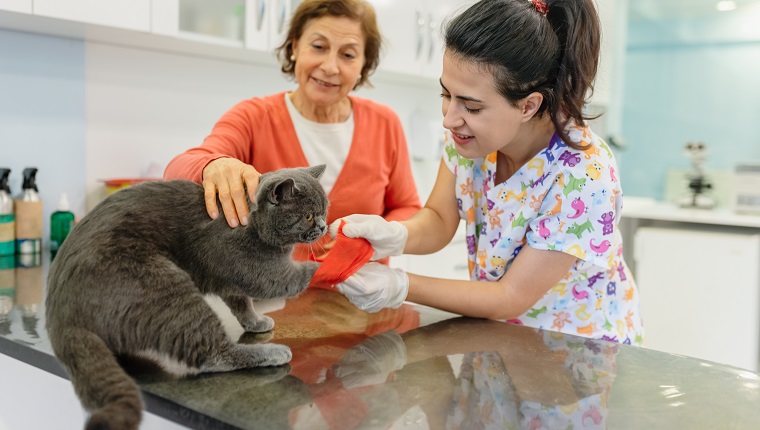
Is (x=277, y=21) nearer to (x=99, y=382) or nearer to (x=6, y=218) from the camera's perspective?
(x=6, y=218)

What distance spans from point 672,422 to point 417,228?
704mm

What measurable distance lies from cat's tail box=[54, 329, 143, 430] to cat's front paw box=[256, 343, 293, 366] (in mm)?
202

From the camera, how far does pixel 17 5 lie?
1558 millimetres

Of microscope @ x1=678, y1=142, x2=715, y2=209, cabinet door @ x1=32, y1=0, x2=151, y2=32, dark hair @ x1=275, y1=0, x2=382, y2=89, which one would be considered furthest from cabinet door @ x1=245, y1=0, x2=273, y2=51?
microscope @ x1=678, y1=142, x2=715, y2=209

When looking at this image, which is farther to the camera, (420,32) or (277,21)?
Result: (420,32)

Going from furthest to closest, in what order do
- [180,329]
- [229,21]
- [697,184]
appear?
[697,184] < [229,21] < [180,329]

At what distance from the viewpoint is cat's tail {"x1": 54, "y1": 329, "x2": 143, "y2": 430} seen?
71 centimetres

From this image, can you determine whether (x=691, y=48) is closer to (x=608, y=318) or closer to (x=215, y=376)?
(x=608, y=318)

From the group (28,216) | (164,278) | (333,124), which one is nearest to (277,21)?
(333,124)

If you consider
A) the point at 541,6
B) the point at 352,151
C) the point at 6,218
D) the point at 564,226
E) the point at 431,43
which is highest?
the point at 431,43

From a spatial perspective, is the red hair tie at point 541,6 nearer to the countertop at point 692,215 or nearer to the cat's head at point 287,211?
the cat's head at point 287,211

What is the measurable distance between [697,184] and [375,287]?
2.97 metres

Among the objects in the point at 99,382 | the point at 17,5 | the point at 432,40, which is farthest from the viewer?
the point at 432,40

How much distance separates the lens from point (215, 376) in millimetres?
915
